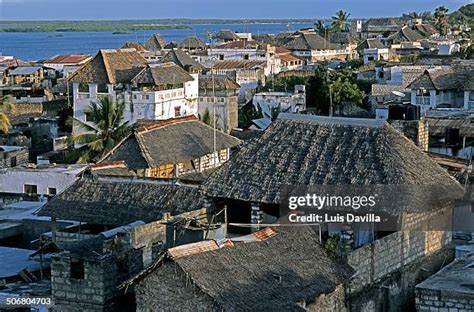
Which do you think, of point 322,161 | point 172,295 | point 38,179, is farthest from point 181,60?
point 172,295

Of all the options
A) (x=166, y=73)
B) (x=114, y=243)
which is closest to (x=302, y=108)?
(x=166, y=73)

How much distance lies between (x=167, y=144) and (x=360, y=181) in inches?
390

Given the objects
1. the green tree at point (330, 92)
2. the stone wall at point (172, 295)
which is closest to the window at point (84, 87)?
the green tree at point (330, 92)

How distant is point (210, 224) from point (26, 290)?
3.36m

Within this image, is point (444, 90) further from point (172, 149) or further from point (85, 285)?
point (85, 285)

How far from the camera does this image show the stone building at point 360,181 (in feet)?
49.6

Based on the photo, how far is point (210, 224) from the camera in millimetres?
15570

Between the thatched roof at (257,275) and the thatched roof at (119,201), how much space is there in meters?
4.85

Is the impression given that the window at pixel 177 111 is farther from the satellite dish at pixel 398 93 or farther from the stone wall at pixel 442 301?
the stone wall at pixel 442 301

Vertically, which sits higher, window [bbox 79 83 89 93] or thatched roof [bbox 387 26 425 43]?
thatched roof [bbox 387 26 425 43]

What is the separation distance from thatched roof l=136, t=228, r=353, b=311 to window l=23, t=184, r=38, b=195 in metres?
13.7

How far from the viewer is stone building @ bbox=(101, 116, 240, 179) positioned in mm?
23766

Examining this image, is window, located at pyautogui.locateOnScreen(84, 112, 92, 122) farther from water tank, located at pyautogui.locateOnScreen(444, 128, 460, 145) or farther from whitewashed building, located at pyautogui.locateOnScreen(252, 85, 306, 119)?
water tank, located at pyautogui.locateOnScreen(444, 128, 460, 145)

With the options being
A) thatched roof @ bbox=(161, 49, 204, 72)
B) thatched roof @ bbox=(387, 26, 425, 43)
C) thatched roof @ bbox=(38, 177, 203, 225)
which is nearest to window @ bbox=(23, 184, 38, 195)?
thatched roof @ bbox=(38, 177, 203, 225)
